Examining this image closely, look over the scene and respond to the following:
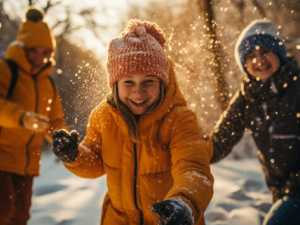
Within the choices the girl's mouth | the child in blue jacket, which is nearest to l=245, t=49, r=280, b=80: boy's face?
the child in blue jacket

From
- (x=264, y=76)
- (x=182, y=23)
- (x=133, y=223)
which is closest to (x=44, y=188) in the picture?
(x=133, y=223)

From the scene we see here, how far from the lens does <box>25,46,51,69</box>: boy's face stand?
3.41ft

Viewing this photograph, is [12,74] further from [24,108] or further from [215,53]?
Result: [215,53]

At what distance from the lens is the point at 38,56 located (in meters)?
1.07

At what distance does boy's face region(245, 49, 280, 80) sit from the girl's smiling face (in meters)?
0.46

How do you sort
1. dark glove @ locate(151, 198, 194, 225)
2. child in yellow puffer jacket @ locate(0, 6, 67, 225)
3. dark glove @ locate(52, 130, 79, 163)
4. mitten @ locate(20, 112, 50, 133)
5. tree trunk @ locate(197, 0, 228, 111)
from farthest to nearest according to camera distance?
tree trunk @ locate(197, 0, 228, 111), child in yellow puffer jacket @ locate(0, 6, 67, 225), mitten @ locate(20, 112, 50, 133), dark glove @ locate(52, 130, 79, 163), dark glove @ locate(151, 198, 194, 225)

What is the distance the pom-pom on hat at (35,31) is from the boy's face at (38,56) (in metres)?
0.02

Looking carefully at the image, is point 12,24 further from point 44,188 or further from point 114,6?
point 44,188

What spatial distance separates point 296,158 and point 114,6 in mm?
863

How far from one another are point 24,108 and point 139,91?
1.68 ft

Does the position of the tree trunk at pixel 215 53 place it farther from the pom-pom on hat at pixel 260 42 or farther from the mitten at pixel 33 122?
the mitten at pixel 33 122

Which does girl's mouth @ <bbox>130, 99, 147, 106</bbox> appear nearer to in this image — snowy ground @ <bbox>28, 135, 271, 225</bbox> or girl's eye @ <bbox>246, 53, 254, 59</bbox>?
girl's eye @ <bbox>246, 53, 254, 59</bbox>

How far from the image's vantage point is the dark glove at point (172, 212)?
0.47 metres

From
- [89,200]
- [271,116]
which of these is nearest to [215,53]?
A: [271,116]
